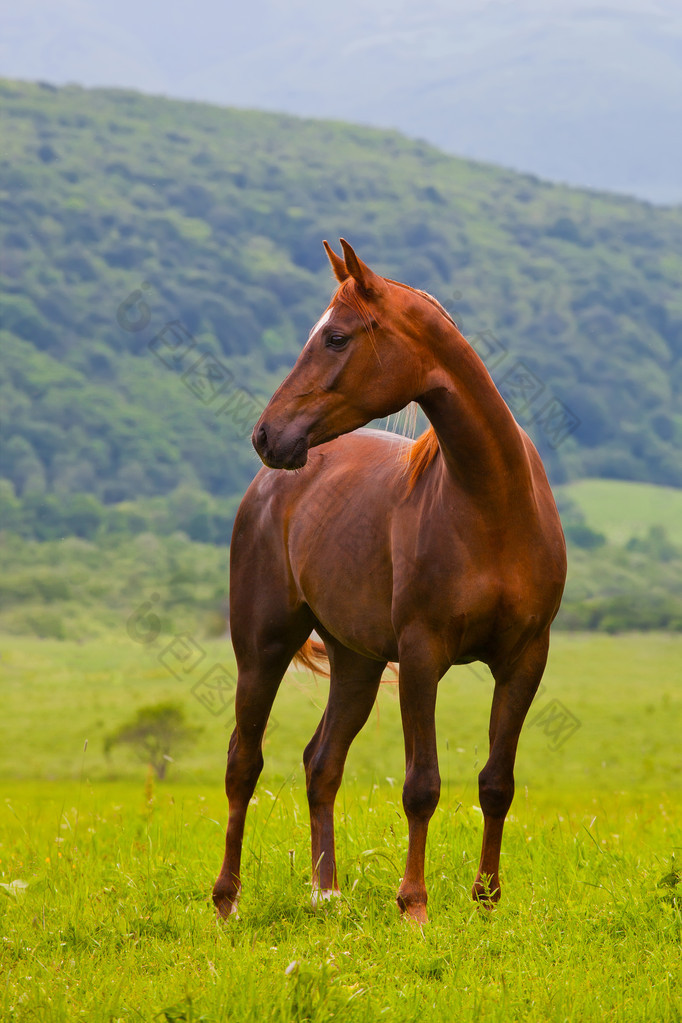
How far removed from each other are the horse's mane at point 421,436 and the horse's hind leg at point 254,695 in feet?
3.79

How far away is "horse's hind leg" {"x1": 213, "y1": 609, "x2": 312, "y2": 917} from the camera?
5.65 metres

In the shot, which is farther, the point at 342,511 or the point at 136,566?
the point at 136,566

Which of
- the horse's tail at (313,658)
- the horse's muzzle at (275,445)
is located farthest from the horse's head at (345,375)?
the horse's tail at (313,658)

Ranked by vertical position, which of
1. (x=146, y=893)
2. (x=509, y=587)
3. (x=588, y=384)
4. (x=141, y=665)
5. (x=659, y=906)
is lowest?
(x=141, y=665)

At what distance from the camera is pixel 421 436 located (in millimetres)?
4926

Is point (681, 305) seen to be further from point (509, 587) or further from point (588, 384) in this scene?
point (509, 587)

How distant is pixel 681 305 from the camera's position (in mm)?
121688

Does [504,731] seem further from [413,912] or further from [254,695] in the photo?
[254,695]

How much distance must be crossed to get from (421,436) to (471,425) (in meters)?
0.57

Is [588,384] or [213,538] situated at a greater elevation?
[588,384]

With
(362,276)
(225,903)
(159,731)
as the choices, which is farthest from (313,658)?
(159,731)

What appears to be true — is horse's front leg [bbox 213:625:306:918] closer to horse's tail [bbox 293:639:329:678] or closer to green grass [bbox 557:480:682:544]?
horse's tail [bbox 293:639:329:678]

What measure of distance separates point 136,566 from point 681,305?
6708 centimetres

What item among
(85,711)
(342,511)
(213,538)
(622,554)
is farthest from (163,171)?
(342,511)
